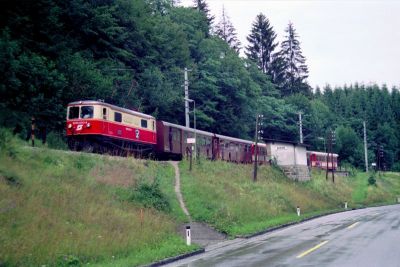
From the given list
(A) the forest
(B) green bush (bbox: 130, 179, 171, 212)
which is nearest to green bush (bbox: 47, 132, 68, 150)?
(A) the forest

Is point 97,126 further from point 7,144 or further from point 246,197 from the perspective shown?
point 246,197

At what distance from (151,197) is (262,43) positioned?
75.8 m

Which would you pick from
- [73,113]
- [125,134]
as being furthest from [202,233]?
[73,113]

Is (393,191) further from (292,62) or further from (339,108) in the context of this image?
(339,108)

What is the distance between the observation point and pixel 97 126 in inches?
1109

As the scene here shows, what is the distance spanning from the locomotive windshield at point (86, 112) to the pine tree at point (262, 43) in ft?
227

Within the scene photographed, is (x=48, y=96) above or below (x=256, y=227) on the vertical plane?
above

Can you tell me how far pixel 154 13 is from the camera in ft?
209

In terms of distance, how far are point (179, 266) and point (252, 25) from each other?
83717 millimetres

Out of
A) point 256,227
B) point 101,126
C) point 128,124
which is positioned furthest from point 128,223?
point 128,124

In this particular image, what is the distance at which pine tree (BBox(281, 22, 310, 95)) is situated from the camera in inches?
3770

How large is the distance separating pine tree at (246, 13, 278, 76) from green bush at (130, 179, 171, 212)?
242ft

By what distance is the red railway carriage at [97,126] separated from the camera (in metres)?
28.3

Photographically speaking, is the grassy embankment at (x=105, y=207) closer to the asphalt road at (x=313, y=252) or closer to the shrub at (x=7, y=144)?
the shrub at (x=7, y=144)
